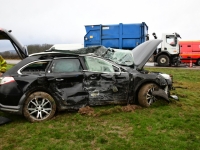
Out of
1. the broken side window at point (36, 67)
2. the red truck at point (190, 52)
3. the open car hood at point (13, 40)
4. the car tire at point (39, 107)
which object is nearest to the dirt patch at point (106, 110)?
the car tire at point (39, 107)

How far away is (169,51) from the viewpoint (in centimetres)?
1739

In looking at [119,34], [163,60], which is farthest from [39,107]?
[163,60]

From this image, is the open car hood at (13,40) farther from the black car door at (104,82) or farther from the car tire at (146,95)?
the car tire at (146,95)

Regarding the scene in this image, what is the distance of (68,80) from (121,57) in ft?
6.08

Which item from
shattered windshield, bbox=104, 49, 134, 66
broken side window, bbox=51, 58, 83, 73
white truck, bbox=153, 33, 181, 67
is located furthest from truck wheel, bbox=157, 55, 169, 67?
broken side window, bbox=51, 58, 83, 73

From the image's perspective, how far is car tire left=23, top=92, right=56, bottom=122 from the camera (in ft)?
13.9

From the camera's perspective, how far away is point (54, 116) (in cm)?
455

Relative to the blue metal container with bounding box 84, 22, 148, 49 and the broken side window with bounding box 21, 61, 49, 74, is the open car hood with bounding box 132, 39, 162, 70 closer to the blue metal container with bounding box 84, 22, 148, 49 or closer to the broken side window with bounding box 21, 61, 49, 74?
the broken side window with bounding box 21, 61, 49, 74

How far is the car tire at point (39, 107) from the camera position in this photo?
4227 millimetres

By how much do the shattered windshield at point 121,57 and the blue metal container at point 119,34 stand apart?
404 inches

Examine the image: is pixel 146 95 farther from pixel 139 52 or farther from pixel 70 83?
pixel 70 83

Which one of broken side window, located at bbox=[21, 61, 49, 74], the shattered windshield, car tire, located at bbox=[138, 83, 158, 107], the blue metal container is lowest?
car tire, located at bbox=[138, 83, 158, 107]

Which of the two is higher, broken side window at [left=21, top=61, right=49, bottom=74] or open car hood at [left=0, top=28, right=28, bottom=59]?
open car hood at [left=0, top=28, right=28, bottom=59]

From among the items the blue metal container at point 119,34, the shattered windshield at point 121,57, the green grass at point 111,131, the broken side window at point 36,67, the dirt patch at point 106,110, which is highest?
the blue metal container at point 119,34
